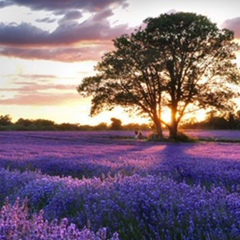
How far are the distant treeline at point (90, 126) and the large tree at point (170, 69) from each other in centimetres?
950

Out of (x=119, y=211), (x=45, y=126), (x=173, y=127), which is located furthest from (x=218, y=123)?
(x=119, y=211)

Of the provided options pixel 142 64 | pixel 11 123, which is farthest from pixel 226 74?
pixel 11 123

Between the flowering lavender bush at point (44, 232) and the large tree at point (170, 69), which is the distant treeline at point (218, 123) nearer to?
the large tree at point (170, 69)

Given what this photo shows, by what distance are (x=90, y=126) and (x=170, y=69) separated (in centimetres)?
2776

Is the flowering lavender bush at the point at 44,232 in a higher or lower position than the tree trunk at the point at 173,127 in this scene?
lower

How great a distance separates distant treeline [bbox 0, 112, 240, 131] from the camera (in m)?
53.7

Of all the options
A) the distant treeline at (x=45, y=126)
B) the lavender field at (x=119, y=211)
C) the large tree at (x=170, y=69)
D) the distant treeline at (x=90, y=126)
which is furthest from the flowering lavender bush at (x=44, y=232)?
the distant treeline at (x=45, y=126)

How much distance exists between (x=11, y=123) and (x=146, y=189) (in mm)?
51806

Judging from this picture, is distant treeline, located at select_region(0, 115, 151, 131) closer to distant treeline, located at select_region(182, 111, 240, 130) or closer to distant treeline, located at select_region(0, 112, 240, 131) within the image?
distant treeline, located at select_region(0, 112, 240, 131)

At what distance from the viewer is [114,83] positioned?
37.8 metres

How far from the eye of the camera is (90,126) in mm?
63031

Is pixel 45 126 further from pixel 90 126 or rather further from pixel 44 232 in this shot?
pixel 44 232

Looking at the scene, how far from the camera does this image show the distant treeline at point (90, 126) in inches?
2112

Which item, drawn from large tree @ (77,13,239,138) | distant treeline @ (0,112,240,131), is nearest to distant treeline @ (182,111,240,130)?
distant treeline @ (0,112,240,131)
